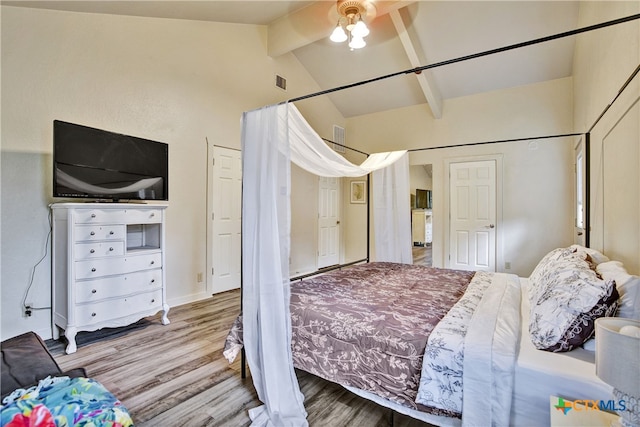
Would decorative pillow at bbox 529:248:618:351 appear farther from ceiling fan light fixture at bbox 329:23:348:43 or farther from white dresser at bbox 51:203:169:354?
white dresser at bbox 51:203:169:354

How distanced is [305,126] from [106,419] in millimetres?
1745

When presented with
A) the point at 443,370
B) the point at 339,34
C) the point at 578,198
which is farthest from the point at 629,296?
the point at 578,198

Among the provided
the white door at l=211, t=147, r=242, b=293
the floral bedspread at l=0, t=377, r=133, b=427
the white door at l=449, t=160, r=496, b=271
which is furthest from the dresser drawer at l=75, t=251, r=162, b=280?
the white door at l=449, t=160, r=496, b=271

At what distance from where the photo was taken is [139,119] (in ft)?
10.9

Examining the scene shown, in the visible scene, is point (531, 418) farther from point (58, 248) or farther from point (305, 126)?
point (58, 248)

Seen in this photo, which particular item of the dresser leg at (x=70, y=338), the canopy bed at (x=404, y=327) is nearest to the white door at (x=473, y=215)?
the canopy bed at (x=404, y=327)

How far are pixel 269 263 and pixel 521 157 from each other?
451 centimetres

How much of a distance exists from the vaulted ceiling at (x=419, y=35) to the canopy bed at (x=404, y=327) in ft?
7.59

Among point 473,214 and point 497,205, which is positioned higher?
point 497,205

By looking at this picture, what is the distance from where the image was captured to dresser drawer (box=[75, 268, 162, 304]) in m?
2.54

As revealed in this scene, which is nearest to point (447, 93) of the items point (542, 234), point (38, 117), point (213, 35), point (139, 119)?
point (542, 234)

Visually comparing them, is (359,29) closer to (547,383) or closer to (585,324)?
(585,324)

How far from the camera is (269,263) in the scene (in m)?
1.79

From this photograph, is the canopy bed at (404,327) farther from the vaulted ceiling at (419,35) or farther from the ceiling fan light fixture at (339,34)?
the vaulted ceiling at (419,35)
